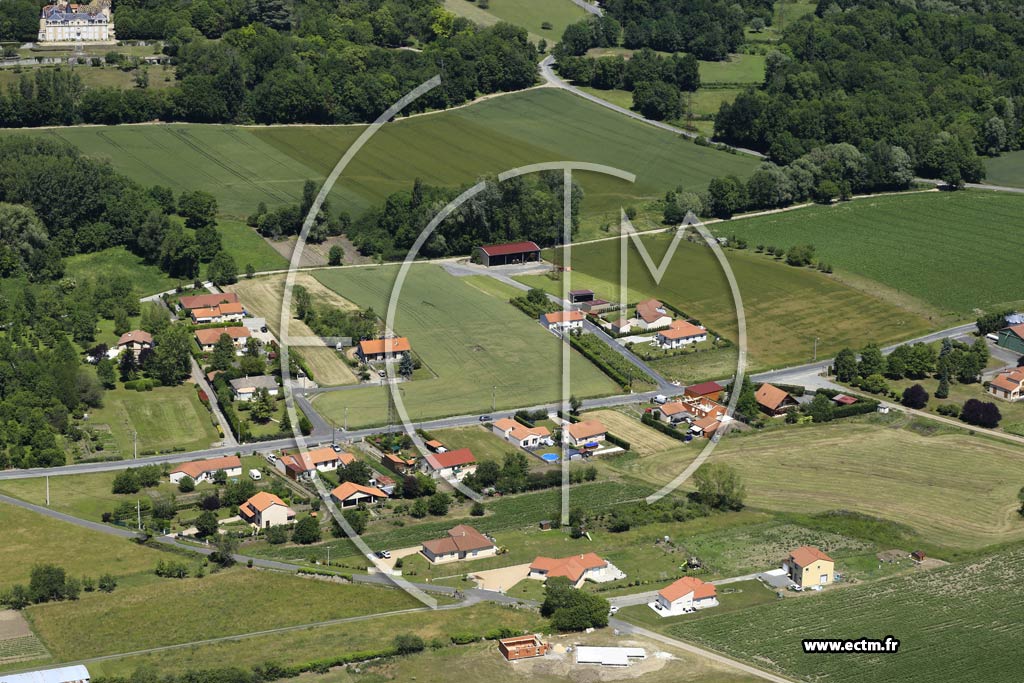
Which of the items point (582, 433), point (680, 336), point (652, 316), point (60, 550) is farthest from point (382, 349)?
point (60, 550)

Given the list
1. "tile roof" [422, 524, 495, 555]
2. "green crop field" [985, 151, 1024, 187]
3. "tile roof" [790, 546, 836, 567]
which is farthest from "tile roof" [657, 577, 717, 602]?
"green crop field" [985, 151, 1024, 187]

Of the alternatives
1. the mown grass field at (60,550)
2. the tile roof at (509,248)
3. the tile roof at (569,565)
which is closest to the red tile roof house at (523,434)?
the tile roof at (569,565)

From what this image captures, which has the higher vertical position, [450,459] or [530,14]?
[530,14]

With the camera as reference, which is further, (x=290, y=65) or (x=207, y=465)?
(x=290, y=65)

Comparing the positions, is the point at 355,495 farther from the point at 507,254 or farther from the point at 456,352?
the point at 507,254

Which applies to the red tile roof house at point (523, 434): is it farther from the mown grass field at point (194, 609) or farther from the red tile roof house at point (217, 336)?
the red tile roof house at point (217, 336)

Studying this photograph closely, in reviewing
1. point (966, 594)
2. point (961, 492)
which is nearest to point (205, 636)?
point (966, 594)

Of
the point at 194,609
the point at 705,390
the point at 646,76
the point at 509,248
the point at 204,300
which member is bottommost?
the point at 194,609
